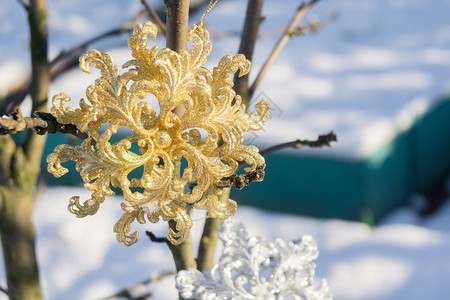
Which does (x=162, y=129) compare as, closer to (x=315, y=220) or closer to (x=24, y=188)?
(x=24, y=188)

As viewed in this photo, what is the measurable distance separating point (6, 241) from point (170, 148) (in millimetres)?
325

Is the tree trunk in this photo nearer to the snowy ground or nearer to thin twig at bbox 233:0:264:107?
thin twig at bbox 233:0:264:107

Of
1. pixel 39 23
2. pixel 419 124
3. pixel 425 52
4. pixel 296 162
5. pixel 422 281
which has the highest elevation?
pixel 425 52

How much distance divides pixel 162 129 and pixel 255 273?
0.18 m

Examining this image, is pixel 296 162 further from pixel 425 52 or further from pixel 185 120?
pixel 185 120

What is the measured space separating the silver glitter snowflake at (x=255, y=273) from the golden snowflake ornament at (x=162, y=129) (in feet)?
0.24

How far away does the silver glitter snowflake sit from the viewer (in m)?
0.53

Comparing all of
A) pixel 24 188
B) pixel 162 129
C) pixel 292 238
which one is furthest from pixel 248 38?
pixel 292 238

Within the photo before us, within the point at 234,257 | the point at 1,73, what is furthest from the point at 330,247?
the point at 1,73

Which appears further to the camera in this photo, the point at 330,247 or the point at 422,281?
the point at 330,247

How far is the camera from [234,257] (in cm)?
58

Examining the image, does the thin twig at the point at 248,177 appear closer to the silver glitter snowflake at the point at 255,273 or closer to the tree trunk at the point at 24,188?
the silver glitter snowflake at the point at 255,273

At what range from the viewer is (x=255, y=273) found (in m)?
0.56

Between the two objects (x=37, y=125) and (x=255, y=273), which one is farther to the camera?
(x=255, y=273)
